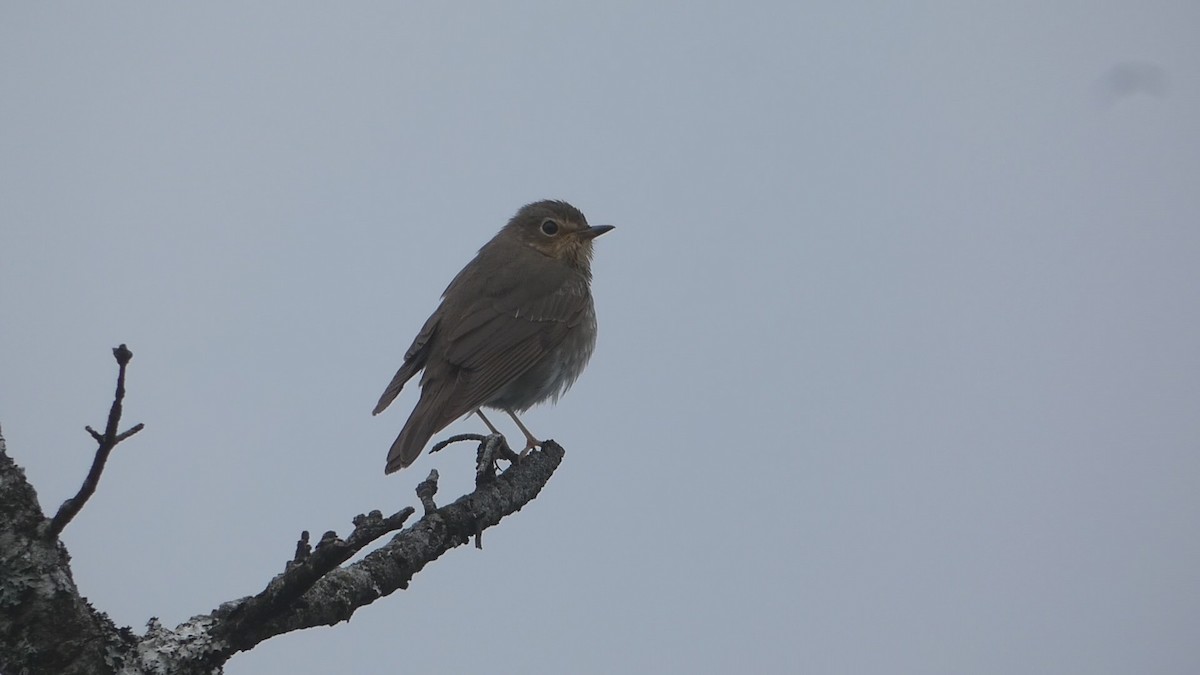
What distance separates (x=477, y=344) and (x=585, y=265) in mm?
2294

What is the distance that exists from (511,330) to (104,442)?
18.5 feet

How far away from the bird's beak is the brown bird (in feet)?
0.04

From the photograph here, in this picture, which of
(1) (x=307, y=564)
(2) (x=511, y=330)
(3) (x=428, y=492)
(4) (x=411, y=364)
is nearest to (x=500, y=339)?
(2) (x=511, y=330)

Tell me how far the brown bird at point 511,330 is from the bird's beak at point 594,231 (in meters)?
0.01

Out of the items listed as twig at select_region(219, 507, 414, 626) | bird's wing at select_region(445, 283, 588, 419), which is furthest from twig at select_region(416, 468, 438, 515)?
bird's wing at select_region(445, 283, 588, 419)

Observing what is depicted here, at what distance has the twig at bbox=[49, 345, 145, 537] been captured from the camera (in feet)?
8.61

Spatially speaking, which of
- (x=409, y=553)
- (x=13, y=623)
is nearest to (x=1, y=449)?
(x=13, y=623)

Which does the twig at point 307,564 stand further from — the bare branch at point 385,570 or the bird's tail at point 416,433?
the bird's tail at point 416,433

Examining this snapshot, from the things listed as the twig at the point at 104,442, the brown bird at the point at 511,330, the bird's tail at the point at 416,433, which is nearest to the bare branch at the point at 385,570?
the twig at the point at 104,442

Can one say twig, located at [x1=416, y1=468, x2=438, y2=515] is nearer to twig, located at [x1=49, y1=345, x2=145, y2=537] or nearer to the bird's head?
twig, located at [x1=49, y1=345, x2=145, y2=537]

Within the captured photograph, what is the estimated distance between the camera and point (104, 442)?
107 inches

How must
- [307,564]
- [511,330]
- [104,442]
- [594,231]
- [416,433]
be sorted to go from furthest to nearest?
[594,231] → [511,330] → [416,433] → [307,564] → [104,442]

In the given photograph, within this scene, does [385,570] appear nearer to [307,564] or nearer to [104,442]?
[307,564]

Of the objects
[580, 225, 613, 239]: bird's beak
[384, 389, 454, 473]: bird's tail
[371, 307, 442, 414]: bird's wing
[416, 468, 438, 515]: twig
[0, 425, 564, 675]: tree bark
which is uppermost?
[580, 225, 613, 239]: bird's beak
